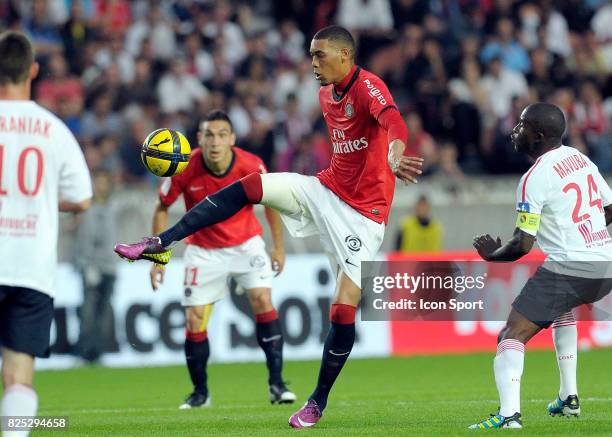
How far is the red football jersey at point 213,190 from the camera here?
11.7 m

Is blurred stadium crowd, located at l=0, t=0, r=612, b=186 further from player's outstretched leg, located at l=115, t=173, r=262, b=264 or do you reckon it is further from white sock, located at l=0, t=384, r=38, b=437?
white sock, located at l=0, t=384, r=38, b=437

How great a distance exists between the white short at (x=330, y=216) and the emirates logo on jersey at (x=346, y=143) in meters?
0.31

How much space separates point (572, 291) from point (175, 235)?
2825 millimetres

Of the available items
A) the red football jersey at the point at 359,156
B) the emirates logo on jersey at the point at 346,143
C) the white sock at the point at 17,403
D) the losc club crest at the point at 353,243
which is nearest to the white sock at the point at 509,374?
the losc club crest at the point at 353,243

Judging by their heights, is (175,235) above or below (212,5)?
below

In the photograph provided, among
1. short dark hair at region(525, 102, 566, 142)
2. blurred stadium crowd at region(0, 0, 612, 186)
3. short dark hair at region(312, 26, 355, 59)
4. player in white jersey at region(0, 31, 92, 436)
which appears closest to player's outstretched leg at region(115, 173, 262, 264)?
short dark hair at region(312, 26, 355, 59)

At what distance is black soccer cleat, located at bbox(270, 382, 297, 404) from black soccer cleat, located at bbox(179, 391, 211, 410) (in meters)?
0.60

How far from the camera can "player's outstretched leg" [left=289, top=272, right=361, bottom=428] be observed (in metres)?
9.12

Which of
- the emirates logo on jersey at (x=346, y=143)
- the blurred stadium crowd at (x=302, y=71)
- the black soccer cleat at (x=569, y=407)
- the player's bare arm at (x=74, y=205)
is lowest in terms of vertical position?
the black soccer cleat at (x=569, y=407)

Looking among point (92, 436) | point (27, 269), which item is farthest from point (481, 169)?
point (27, 269)

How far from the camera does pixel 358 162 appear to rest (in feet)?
30.9

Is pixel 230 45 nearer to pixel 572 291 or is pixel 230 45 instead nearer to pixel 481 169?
pixel 481 169

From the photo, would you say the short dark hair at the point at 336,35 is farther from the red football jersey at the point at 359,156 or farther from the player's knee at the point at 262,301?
the player's knee at the point at 262,301

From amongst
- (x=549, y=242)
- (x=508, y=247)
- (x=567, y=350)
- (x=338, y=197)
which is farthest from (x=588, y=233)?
(x=338, y=197)
